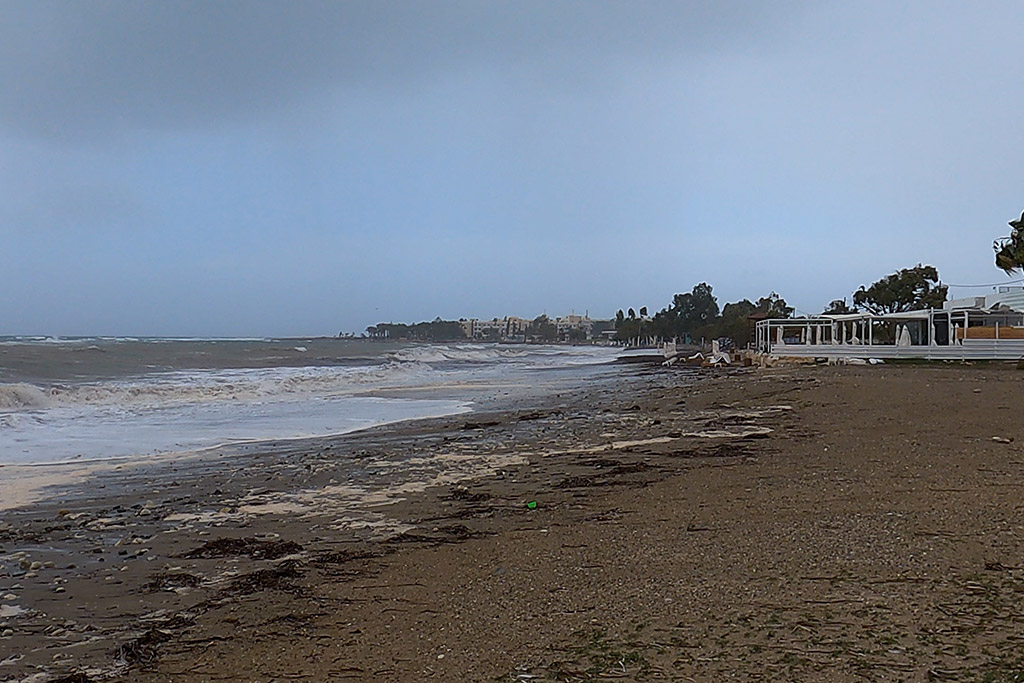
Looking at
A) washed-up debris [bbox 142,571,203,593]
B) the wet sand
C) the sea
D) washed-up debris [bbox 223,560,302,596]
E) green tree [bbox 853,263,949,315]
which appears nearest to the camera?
the wet sand

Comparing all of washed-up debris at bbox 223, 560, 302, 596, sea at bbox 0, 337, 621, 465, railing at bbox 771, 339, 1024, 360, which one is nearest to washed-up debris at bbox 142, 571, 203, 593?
washed-up debris at bbox 223, 560, 302, 596

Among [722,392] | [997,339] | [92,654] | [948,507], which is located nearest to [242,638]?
[92,654]

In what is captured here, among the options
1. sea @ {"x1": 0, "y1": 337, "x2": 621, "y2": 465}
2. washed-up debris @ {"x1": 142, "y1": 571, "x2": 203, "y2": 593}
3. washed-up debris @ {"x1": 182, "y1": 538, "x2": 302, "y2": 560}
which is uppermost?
washed-up debris @ {"x1": 182, "y1": 538, "x2": 302, "y2": 560}

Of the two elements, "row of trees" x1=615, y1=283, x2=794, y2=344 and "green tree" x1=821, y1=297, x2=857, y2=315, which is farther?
"row of trees" x1=615, y1=283, x2=794, y2=344

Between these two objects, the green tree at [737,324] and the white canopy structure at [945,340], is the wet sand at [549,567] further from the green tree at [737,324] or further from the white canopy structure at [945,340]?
the green tree at [737,324]

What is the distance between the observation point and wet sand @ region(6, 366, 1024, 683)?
11.4 feet

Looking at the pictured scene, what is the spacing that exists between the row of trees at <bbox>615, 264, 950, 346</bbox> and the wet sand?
83.8 feet

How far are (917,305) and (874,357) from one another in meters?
27.4

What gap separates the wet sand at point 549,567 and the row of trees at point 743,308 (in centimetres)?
2555

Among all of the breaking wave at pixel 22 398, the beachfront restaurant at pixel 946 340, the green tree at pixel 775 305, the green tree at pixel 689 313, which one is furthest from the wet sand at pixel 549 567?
the green tree at pixel 689 313

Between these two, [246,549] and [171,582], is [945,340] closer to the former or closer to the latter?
[246,549]

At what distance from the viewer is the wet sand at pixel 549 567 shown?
11.4ft

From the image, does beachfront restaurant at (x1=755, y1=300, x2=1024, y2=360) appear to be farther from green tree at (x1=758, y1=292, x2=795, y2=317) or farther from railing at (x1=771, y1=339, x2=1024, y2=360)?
green tree at (x1=758, y1=292, x2=795, y2=317)

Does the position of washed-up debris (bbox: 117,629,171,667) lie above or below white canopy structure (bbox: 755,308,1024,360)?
below
